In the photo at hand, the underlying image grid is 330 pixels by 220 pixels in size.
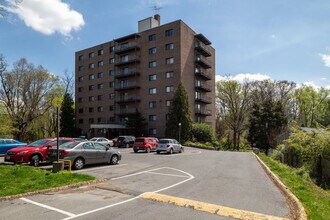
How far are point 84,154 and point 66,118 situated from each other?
47.3 m

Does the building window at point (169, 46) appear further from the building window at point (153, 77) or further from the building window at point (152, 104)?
the building window at point (152, 104)

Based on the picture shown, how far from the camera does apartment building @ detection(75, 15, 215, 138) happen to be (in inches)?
1850

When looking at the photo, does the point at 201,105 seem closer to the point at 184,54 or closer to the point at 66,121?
the point at 184,54

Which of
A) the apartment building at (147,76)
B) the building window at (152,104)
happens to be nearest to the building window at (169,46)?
the apartment building at (147,76)

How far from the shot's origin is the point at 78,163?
14414 millimetres

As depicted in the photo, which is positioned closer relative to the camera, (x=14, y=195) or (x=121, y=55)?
(x=14, y=195)

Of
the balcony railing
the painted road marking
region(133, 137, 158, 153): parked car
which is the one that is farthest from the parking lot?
the balcony railing

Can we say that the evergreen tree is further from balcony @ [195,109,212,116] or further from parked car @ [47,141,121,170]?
parked car @ [47,141,121,170]

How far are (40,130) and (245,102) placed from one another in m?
40.3

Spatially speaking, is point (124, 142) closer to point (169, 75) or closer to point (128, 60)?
point (169, 75)

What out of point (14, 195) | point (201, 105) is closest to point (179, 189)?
point (14, 195)

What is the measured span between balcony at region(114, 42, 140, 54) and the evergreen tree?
15784 millimetres

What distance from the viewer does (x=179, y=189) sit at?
934 centimetres

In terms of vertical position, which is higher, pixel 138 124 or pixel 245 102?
pixel 245 102
